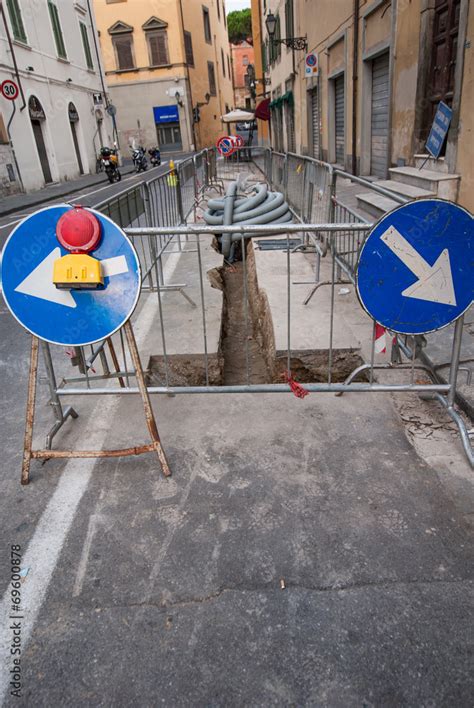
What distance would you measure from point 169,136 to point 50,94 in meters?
19.6

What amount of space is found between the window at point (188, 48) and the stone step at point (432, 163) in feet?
130

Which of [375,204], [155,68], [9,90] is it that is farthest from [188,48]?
[375,204]

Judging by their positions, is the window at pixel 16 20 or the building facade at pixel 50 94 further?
the window at pixel 16 20

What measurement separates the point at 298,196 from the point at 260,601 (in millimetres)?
7993

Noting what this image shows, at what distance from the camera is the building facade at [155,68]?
39562mm

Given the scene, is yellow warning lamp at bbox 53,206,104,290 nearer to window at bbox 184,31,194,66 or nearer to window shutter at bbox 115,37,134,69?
window at bbox 184,31,194,66

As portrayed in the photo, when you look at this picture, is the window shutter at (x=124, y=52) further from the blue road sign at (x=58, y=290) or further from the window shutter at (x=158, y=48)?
the blue road sign at (x=58, y=290)

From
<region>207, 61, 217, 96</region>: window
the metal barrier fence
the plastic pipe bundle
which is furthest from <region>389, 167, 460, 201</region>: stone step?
<region>207, 61, 217, 96</region>: window

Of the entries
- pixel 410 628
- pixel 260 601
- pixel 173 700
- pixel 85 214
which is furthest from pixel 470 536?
pixel 85 214

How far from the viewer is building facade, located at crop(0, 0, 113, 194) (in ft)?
64.7

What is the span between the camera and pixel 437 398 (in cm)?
336

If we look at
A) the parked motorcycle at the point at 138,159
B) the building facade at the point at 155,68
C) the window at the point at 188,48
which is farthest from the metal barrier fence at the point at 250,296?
the window at the point at 188,48

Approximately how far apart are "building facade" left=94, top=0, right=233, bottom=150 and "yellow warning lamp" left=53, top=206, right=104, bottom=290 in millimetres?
41435

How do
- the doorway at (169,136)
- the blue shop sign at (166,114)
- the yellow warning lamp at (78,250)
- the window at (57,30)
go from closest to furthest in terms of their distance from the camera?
the yellow warning lamp at (78,250), the window at (57,30), the blue shop sign at (166,114), the doorway at (169,136)
